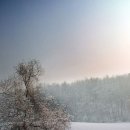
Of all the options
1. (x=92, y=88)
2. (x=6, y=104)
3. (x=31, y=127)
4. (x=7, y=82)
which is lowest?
(x=31, y=127)

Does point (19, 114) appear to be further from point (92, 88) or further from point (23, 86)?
point (92, 88)

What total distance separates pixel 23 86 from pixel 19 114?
681mm

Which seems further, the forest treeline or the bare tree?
the forest treeline

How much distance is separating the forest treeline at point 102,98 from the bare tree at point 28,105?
78.9 ft

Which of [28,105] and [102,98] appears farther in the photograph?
[102,98]

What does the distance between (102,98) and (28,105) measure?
101 ft

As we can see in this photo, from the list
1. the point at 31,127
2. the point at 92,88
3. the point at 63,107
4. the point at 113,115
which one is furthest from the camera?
the point at 92,88

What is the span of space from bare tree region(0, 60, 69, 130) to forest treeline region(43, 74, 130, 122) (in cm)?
2405

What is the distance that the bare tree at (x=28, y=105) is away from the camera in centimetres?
688

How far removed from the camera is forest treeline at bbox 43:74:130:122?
3319cm

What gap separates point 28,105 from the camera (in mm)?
6930

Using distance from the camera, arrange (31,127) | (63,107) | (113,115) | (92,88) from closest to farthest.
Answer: (31,127), (63,107), (113,115), (92,88)

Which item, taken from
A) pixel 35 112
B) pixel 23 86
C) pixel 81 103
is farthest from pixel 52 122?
pixel 81 103

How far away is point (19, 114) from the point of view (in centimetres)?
690
